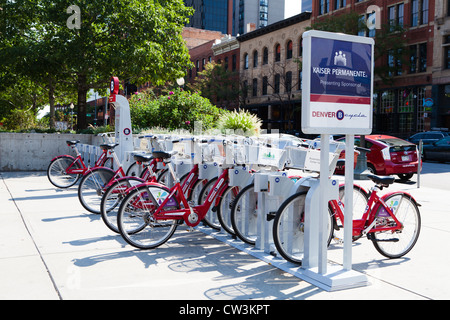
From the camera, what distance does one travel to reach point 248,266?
5391 millimetres

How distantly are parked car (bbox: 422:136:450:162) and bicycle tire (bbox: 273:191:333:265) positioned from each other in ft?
71.5

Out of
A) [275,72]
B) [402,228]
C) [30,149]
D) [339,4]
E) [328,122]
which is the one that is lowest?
[402,228]

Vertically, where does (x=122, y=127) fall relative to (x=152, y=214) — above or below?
above

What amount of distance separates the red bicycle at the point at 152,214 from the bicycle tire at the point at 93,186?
6.58 feet

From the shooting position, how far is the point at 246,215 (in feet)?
20.6

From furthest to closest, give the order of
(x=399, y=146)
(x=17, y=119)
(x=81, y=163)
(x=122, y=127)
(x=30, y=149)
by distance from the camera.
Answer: (x=17, y=119) < (x=30, y=149) < (x=399, y=146) < (x=122, y=127) < (x=81, y=163)

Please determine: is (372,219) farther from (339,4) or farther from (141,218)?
(339,4)

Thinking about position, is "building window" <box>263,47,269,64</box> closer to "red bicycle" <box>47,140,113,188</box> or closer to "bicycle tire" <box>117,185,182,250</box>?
"red bicycle" <box>47,140,113,188</box>

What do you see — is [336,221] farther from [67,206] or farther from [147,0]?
[147,0]

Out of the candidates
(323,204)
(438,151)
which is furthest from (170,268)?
(438,151)

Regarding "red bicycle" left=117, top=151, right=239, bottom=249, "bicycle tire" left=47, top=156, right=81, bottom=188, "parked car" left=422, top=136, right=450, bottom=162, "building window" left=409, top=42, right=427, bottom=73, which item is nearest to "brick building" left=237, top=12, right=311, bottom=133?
"building window" left=409, top=42, right=427, bottom=73

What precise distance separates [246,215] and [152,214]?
47.1 inches

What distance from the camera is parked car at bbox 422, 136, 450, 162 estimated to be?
2494cm

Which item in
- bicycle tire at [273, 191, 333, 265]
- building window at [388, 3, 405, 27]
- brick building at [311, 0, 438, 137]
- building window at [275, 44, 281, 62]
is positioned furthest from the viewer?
building window at [275, 44, 281, 62]
